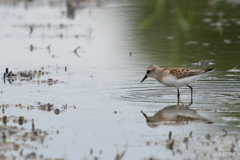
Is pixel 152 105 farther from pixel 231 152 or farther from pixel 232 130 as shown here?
pixel 231 152

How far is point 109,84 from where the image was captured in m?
10.8

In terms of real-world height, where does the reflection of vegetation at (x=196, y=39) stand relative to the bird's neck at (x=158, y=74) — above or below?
above

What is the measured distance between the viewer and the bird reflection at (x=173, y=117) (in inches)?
295

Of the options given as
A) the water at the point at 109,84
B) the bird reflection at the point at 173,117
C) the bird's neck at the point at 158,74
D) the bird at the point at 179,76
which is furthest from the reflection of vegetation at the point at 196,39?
the bird reflection at the point at 173,117

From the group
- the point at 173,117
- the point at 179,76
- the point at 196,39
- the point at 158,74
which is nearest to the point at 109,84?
the point at 158,74

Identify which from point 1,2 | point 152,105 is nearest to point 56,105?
point 152,105

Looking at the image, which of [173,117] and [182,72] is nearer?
[173,117]

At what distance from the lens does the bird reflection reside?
748 centimetres

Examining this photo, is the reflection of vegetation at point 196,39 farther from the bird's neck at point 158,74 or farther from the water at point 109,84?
the bird's neck at point 158,74

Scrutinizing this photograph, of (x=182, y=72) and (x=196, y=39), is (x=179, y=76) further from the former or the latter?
(x=196, y=39)

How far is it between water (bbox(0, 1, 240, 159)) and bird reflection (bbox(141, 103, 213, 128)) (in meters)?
0.15

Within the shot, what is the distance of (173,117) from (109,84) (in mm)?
3259

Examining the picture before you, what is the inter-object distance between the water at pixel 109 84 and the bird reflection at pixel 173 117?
15 centimetres

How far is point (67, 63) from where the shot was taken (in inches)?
544
